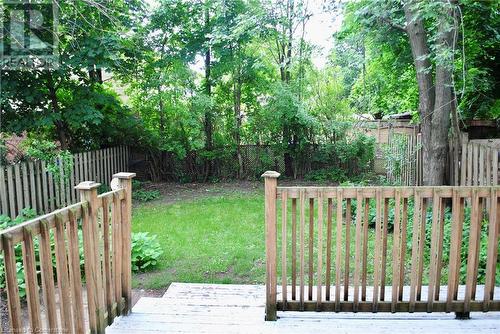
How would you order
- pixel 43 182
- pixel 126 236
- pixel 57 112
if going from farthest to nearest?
pixel 57 112
pixel 43 182
pixel 126 236

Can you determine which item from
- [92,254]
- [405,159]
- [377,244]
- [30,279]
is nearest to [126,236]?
[92,254]

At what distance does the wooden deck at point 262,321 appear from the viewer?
9.42ft

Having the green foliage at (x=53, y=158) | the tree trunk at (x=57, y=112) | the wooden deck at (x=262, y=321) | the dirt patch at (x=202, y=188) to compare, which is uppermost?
the tree trunk at (x=57, y=112)

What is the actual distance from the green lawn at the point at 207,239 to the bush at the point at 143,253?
0.12m

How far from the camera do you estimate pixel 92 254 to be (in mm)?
2594

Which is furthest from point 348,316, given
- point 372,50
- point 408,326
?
point 372,50

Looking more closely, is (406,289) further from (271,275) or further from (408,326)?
(271,275)

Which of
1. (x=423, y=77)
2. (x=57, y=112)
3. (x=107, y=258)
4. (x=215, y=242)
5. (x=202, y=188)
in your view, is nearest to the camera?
(x=107, y=258)

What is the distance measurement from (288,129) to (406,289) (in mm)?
7986

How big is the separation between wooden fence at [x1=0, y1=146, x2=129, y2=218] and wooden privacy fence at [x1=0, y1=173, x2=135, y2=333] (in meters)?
4.32

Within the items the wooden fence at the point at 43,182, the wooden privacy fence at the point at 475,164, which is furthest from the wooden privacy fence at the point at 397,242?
the wooden fence at the point at 43,182

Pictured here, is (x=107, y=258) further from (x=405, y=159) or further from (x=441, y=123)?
(x=405, y=159)

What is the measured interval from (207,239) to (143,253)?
4.03 ft

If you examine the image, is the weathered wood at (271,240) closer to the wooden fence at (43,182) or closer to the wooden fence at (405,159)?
the wooden fence at (43,182)
